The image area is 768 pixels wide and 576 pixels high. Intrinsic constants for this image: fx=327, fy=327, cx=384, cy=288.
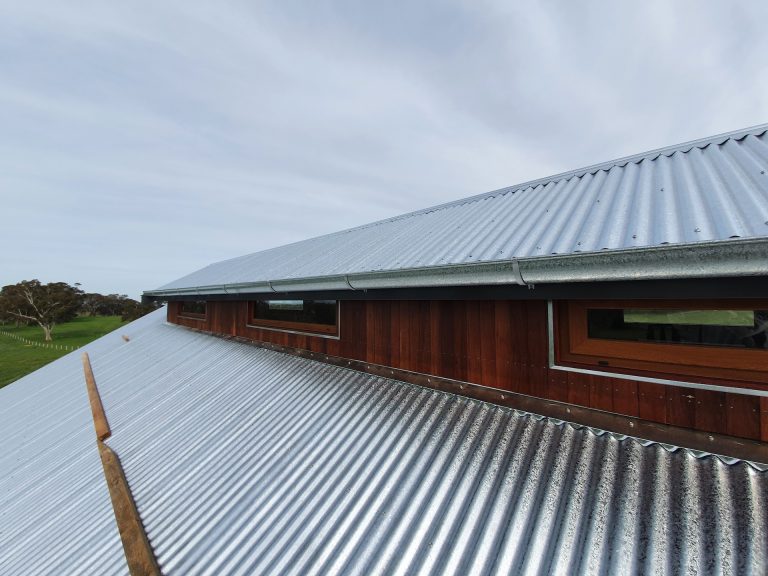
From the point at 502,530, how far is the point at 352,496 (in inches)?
35.5

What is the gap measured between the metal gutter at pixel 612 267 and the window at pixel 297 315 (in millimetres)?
1403

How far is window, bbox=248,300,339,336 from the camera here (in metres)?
3.97

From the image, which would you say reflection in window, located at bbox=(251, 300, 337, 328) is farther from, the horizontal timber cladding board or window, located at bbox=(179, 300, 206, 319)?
window, located at bbox=(179, 300, 206, 319)

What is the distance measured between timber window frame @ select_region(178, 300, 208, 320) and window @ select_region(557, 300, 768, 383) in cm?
734

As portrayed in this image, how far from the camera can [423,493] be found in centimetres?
194

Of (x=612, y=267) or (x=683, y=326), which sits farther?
(x=683, y=326)

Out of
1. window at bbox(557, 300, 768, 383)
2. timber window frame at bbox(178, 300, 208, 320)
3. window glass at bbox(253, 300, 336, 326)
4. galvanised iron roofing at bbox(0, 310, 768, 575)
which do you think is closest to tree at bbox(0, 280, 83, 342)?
timber window frame at bbox(178, 300, 208, 320)

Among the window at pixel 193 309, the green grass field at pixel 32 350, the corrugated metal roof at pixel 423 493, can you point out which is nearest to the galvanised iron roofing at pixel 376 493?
the corrugated metal roof at pixel 423 493

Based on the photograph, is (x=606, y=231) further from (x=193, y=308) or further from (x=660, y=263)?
(x=193, y=308)

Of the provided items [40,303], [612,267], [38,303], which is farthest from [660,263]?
[38,303]

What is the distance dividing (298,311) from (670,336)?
152 inches

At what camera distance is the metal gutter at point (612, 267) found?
1.28m

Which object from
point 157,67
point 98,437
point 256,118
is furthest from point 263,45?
point 98,437

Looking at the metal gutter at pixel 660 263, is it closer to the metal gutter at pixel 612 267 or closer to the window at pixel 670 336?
the metal gutter at pixel 612 267
